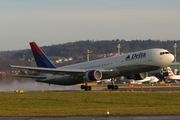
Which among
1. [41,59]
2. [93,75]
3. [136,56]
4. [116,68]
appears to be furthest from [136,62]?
[41,59]

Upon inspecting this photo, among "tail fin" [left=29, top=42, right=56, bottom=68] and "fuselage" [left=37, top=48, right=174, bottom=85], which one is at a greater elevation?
"tail fin" [left=29, top=42, right=56, bottom=68]

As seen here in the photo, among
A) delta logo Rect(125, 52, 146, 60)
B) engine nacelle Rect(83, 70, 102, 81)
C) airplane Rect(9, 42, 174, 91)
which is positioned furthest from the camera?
engine nacelle Rect(83, 70, 102, 81)

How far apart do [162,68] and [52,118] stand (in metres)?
34.7

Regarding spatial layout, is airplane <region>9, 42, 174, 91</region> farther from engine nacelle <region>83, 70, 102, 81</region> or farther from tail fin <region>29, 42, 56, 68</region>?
tail fin <region>29, 42, 56, 68</region>

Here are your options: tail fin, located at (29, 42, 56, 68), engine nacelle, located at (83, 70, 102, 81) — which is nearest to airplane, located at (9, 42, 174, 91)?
engine nacelle, located at (83, 70, 102, 81)

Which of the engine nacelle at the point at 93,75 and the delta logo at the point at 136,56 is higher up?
the delta logo at the point at 136,56

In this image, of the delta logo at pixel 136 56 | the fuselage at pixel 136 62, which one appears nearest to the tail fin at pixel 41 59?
the fuselage at pixel 136 62

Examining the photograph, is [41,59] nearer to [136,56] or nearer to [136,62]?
[136,56]

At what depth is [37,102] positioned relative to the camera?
40.8 metres

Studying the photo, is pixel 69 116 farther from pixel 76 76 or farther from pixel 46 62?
pixel 46 62

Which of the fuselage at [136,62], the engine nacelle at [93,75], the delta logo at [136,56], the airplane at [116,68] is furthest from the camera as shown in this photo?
the engine nacelle at [93,75]

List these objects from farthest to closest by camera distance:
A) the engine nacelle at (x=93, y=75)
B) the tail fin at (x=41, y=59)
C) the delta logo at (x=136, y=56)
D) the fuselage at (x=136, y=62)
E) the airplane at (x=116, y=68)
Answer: the tail fin at (x=41, y=59)
the engine nacelle at (x=93, y=75)
the delta logo at (x=136, y=56)
the airplane at (x=116, y=68)
the fuselage at (x=136, y=62)

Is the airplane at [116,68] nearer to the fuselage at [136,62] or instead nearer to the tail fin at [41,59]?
the fuselage at [136,62]

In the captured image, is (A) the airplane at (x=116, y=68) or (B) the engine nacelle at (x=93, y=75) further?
(B) the engine nacelle at (x=93, y=75)
